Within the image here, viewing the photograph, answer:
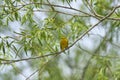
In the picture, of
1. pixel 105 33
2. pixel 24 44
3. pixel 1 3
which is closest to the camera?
pixel 24 44

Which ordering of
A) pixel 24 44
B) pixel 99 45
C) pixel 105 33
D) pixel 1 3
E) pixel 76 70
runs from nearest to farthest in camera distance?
1. pixel 24 44
2. pixel 1 3
3. pixel 105 33
4. pixel 99 45
5. pixel 76 70

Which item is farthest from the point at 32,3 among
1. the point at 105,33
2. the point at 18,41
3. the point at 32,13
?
the point at 105,33

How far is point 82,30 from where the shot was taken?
4742mm

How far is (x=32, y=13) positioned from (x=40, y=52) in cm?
40

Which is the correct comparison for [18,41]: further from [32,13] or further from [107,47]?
[107,47]

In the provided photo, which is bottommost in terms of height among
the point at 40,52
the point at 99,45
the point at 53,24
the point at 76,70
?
the point at 76,70

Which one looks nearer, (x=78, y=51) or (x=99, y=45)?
(x=99, y=45)

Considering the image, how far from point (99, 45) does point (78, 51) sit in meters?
0.98

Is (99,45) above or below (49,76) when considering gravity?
above

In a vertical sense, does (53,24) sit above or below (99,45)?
above

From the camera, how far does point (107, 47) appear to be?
784 cm

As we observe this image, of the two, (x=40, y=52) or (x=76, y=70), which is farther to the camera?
(x=76, y=70)

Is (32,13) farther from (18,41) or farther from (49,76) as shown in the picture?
(49,76)

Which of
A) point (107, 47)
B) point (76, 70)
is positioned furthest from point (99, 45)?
point (76, 70)
